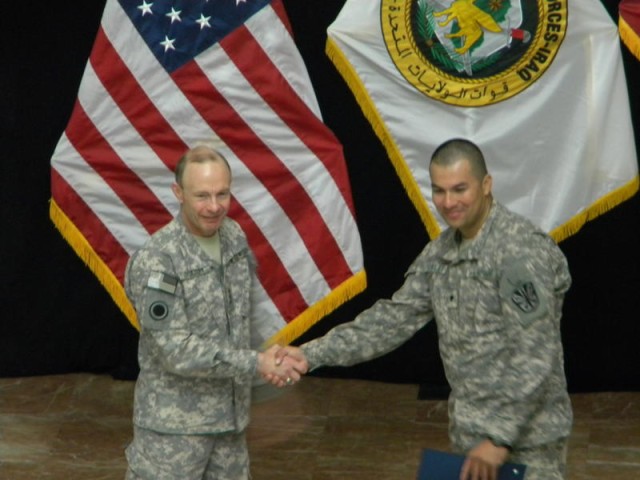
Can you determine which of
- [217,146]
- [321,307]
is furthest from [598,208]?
[217,146]

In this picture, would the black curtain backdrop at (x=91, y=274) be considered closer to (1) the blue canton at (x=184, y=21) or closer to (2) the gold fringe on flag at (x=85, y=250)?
(1) the blue canton at (x=184, y=21)

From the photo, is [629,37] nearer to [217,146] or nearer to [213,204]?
[217,146]

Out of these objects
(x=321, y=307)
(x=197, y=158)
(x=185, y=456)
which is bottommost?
(x=321, y=307)

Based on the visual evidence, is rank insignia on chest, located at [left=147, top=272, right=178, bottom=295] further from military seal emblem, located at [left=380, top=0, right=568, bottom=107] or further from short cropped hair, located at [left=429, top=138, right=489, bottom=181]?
military seal emblem, located at [left=380, top=0, right=568, bottom=107]

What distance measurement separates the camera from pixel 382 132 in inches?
237

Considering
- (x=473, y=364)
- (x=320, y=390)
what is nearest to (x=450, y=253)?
(x=473, y=364)

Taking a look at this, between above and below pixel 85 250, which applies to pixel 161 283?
above

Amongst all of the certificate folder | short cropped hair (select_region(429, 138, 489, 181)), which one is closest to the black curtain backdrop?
short cropped hair (select_region(429, 138, 489, 181))

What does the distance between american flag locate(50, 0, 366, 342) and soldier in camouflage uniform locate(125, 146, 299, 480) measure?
1.12 meters

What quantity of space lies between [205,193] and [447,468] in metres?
1.13

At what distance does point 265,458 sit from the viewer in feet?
20.3

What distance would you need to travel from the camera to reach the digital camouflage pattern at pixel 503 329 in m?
4.21

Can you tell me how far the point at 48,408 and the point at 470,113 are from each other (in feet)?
7.59

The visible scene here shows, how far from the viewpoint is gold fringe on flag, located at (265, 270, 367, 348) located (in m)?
6.07
